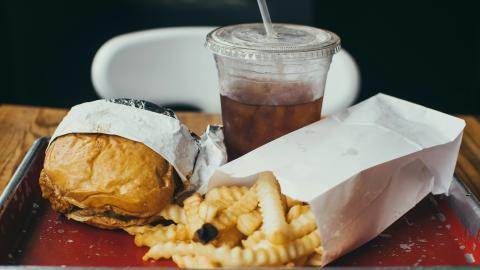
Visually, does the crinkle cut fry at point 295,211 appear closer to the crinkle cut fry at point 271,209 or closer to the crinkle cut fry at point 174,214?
the crinkle cut fry at point 271,209

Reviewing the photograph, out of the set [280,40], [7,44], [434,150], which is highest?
[280,40]

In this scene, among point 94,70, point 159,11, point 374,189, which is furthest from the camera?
point 159,11

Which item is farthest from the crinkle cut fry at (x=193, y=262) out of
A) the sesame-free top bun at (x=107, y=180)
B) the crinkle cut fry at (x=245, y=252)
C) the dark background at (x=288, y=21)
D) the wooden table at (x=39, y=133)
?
the dark background at (x=288, y=21)

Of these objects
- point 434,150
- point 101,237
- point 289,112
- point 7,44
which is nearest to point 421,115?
point 434,150

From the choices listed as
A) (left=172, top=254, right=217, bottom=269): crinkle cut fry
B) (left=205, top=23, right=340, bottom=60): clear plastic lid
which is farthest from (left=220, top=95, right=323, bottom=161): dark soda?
(left=172, top=254, right=217, bottom=269): crinkle cut fry

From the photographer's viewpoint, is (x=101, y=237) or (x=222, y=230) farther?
(x=101, y=237)

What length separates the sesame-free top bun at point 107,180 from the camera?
93cm

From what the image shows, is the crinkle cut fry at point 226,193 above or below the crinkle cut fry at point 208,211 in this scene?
below

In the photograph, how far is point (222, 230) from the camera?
33.6 inches

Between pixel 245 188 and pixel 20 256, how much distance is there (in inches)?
15.5

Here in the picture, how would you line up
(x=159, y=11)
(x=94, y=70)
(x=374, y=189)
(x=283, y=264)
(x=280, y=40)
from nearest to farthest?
(x=283, y=264) → (x=374, y=189) → (x=280, y=40) → (x=94, y=70) → (x=159, y=11)

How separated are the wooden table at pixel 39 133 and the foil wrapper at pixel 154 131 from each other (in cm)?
30

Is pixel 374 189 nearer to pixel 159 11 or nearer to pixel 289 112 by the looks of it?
pixel 289 112

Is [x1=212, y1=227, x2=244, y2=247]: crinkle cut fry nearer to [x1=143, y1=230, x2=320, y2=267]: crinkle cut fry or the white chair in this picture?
[x1=143, y1=230, x2=320, y2=267]: crinkle cut fry
